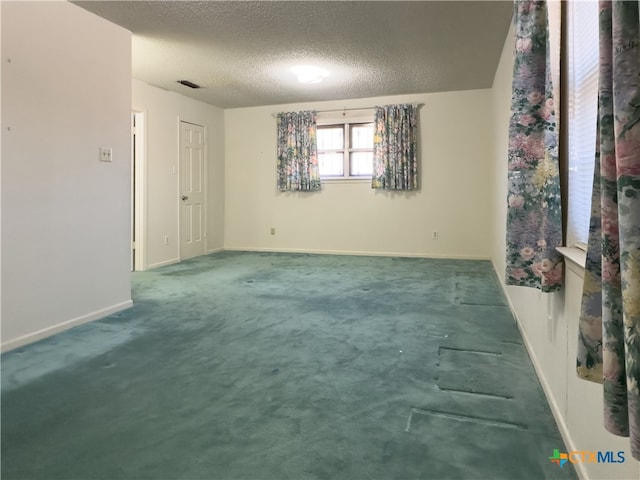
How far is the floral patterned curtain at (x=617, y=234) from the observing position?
70 centimetres

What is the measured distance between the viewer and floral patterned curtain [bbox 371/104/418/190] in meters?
6.05

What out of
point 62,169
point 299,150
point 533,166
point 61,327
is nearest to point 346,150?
point 299,150

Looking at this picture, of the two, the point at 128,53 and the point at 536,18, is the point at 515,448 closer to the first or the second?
the point at 536,18

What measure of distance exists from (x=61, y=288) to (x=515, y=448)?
9.53ft

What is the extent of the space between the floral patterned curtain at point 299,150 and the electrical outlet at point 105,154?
11.8 feet

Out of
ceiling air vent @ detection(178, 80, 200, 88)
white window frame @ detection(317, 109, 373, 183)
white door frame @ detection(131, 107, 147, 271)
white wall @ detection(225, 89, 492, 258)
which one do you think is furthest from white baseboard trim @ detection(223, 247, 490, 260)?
ceiling air vent @ detection(178, 80, 200, 88)

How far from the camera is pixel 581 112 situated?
5.57 ft

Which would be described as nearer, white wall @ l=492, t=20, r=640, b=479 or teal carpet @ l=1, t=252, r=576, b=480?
white wall @ l=492, t=20, r=640, b=479

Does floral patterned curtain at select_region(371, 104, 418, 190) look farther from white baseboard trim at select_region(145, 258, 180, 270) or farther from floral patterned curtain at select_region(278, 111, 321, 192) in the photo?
white baseboard trim at select_region(145, 258, 180, 270)

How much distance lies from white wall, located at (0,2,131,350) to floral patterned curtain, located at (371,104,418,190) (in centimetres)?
363

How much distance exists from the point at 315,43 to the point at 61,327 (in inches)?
127

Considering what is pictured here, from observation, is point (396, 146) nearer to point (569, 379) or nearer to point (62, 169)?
point (62, 169)

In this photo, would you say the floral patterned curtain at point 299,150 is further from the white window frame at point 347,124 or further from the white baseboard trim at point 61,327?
the white baseboard trim at point 61,327

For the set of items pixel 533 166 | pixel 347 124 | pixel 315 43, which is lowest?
pixel 533 166
